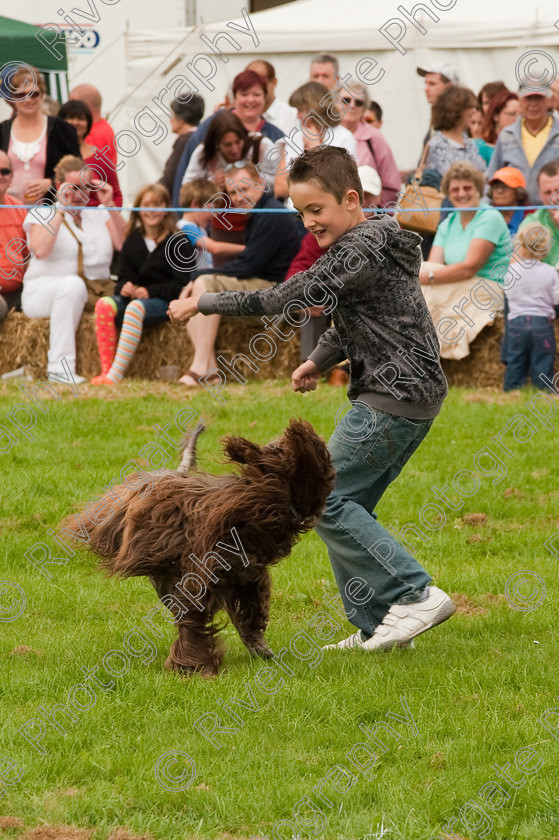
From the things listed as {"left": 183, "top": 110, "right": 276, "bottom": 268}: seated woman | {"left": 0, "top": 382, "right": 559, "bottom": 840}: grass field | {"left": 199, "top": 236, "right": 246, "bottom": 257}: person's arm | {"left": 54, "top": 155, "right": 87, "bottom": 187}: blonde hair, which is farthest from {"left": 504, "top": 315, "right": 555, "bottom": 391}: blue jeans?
→ {"left": 54, "top": 155, "right": 87, "bottom": 187}: blonde hair

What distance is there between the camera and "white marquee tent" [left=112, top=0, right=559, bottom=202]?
15.3 meters

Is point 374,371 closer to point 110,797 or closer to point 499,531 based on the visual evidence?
point 110,797

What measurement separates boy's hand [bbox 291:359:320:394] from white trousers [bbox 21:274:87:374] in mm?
6682

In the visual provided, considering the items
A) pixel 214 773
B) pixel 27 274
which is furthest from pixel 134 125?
pixel 214 773

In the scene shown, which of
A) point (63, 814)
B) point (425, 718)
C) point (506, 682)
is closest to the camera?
point (63, 814)

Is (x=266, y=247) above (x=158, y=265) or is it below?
above

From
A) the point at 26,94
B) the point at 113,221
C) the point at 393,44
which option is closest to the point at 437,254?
the point at 113,221

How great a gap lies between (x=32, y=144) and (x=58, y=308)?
1957mm

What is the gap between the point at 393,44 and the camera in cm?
1563

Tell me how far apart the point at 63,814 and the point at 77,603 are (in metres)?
2.48

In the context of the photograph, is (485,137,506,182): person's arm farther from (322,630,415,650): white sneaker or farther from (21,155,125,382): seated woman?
(322,630,415,650): white sneaker

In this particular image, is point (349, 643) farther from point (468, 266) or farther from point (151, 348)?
point (151, 348)

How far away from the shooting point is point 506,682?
5.02 meters

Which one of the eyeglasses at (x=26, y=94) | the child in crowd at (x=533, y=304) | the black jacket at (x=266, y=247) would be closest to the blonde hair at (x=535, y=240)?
the child in crowd at (x=533, y=304)
